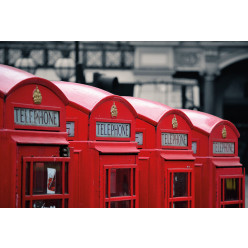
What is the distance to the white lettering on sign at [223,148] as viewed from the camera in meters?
6.40

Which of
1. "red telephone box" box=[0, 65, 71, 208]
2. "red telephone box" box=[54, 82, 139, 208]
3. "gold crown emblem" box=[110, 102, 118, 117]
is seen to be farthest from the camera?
"gold crown emblem" box=[110, 102, 118, 117]

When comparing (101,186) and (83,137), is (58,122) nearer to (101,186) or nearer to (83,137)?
(83,137)

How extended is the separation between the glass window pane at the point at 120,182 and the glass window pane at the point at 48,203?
0.68 m

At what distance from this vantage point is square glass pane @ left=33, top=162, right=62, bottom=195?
4.18 meters

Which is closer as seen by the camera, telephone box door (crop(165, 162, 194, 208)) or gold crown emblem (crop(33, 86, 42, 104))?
gold crown emblem (crop(33, 86, 42, 104))

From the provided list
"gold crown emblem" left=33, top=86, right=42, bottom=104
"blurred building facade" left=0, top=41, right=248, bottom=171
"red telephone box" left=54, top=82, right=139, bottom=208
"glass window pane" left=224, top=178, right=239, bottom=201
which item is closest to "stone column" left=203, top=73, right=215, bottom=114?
"blurred building facade" left=0, top=41, right=248, bottom=171

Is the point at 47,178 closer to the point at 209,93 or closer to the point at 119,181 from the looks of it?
the point at 119,181

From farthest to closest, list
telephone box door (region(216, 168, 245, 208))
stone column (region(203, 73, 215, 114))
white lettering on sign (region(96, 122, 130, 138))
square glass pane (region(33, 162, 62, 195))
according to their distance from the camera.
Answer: stone column (region(203, 73, 215, 114))
telephone box door (region(216, 168, 245, 208))
white lettering on sign (region(96, 122, 130, 138))
square glass pane (region(33, 162, 62, 195))

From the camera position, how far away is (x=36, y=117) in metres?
4.18

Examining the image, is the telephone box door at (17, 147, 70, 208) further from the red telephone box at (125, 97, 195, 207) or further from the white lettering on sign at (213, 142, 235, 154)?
the white lettering on sign at (213, 142, 235, 154)

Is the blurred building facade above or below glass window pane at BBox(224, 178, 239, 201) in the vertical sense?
above

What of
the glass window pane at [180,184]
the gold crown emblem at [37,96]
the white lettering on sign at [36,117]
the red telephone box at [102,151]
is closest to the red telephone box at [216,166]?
the glass window pane at [180,184]

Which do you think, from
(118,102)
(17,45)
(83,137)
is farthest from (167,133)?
(17,45)

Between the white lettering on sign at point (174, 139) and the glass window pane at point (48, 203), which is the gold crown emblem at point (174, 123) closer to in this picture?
the white lettering on sign at point (174, 139)
